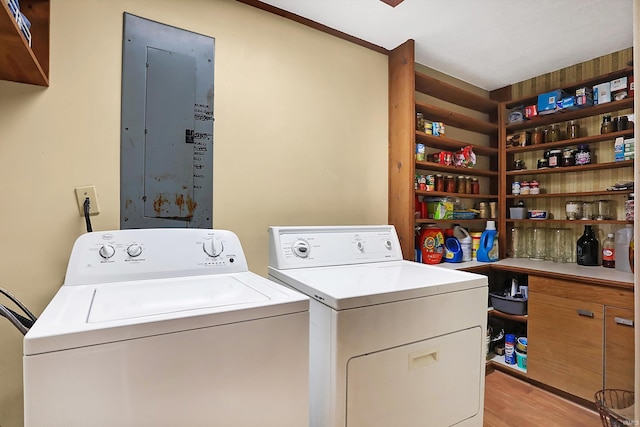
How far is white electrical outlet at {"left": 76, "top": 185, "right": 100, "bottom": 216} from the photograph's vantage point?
1338 mm

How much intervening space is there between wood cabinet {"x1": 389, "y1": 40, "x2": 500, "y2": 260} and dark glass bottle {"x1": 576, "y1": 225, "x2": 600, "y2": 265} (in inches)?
26.7

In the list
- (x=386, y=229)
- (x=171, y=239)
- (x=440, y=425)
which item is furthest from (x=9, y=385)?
(x=386, y=229)

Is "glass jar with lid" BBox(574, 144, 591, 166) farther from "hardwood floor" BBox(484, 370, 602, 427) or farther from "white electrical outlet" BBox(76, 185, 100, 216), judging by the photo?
"white electrical outlet" BBox(76, 185, 100, 216)

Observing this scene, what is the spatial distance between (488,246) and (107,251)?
8.24 feet

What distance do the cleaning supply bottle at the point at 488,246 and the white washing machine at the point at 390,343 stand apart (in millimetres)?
1216

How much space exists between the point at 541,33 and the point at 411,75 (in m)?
0.83

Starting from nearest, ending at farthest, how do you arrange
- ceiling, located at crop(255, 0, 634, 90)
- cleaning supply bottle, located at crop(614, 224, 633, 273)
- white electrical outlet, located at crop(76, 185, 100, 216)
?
white electrical outlet, located at crop(76, 185, 100, 216)
ceiling, located at crop(255, 0, 634, 90)
cleaning supply bottle, located at crop(614, 224, 633, 273)

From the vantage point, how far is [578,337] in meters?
1.98

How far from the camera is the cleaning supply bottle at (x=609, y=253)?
7.31 feet

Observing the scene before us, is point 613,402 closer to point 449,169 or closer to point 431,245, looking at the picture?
Answer: point 431,245

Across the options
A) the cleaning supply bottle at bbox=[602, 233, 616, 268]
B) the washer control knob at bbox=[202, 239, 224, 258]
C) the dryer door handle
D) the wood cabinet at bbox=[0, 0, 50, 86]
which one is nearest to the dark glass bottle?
the cleaning supply bottle at bbox=[602, 233, 616, 268]

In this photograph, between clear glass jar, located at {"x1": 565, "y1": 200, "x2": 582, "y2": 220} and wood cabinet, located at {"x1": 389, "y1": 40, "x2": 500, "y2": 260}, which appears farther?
clear glass jar, located at {"x1": 565, "y1": 200, "x2": 582, "y2": 220}

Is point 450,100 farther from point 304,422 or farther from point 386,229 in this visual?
point 304,422

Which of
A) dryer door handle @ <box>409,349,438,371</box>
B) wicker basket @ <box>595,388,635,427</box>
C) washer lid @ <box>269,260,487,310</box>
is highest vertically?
washer lid @ <box>269,260,487,310</box>
